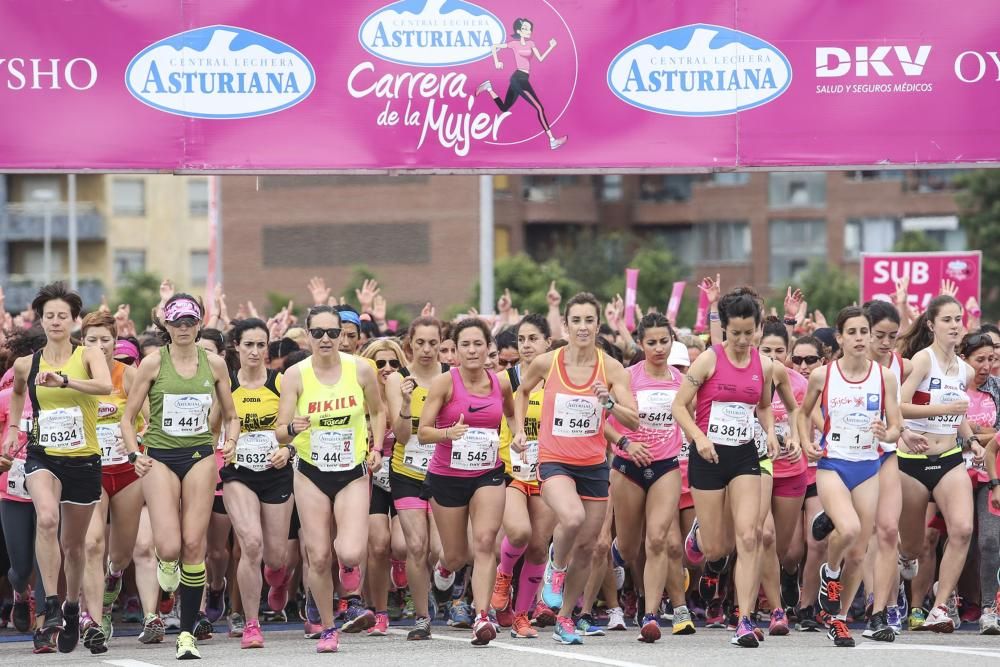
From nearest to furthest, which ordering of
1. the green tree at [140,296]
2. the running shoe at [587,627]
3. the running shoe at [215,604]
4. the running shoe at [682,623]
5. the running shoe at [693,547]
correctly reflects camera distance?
the running shoe at [682,623] < the running shoe at [587,627] < the running shoe at [693,547] < the running shoe at [215,604] < the green tree at [140,296]

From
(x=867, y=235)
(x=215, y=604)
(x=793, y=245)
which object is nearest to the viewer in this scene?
(x=215, y=604)

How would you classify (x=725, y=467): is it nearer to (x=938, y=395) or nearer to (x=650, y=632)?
(x=650, y=632)

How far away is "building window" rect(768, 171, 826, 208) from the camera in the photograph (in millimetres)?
71312

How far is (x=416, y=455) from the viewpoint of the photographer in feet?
39.3

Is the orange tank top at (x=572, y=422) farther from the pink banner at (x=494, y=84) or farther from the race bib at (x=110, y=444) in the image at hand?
the pink banner at (x=494, y=84)

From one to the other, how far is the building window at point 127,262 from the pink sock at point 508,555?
6081 centimetres

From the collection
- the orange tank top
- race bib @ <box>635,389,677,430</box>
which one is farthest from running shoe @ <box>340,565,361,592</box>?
race bib @ <box>635,389,677,430</box>

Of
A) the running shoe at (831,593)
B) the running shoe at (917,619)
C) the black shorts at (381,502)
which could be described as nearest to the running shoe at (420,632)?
the black shorts at (381,502)

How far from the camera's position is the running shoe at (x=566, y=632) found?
1120cm

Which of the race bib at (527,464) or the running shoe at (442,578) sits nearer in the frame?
the race bib at (527,464)

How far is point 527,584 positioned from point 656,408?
1.41 m

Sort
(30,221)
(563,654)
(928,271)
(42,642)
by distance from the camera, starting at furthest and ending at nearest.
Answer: (30,221) < (928,271) < (42,642) < (563,654)

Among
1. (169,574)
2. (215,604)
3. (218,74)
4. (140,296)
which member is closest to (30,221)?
(140,296)

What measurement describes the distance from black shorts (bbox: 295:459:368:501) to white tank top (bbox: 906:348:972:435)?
12.1 feet
